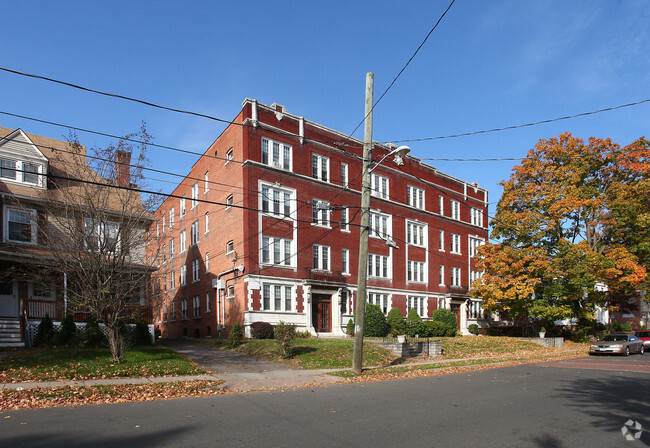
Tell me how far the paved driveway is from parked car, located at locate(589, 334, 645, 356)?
1879 cm

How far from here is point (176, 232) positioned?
4269cm

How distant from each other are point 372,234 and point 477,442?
29.3m

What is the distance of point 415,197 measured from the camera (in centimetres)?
4175

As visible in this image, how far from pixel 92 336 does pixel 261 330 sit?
381 inches

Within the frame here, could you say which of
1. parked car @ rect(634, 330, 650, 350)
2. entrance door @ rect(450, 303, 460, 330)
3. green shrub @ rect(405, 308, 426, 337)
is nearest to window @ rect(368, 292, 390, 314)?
green shrub @ rect(405, 308, 426, 337)

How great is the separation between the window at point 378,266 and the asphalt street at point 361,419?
23138mm

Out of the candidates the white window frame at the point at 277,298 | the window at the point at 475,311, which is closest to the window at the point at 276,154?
the white window frame at the point at 277,298

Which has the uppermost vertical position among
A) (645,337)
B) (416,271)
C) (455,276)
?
(416,271)

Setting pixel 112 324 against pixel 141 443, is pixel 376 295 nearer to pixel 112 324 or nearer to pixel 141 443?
pixel 112 324

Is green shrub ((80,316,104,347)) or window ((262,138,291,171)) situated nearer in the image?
green shrub ((80,316,104,347))

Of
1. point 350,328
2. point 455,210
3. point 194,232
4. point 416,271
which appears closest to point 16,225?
point 194,232

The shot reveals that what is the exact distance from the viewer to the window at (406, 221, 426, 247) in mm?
40312

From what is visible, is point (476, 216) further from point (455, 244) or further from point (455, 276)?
point (455, 276)

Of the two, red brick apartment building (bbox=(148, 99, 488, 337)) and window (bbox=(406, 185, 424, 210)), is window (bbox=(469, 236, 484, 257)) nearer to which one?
red brick apartment building (bbox=(148, 99, 488, 337))
